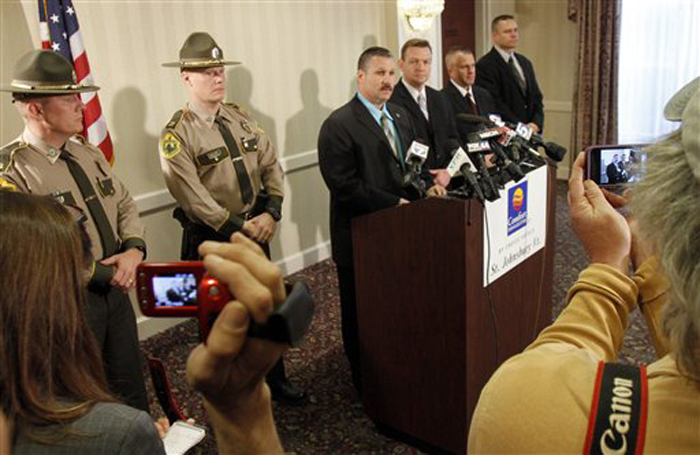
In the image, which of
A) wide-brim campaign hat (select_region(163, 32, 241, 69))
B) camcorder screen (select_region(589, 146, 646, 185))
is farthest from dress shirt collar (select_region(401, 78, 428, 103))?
camcorder screen (select_region(589, 146, 646, 185))

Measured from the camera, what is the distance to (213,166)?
2.96m

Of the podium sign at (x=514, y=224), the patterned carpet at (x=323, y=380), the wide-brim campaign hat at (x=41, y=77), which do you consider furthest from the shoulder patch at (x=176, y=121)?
the podium sign at (x=514, y=224)

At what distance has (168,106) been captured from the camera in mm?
3600

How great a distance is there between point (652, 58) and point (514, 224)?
4.54 metres

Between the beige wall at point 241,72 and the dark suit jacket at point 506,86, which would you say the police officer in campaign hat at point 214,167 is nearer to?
the beige wall at point 241,72

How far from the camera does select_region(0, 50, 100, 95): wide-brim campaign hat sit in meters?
2.20

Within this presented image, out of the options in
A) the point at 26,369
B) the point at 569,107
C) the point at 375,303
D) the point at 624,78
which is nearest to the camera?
the point at 26,369

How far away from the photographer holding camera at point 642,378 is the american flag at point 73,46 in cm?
278

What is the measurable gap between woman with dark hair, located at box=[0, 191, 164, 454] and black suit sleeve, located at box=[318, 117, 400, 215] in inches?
66.7

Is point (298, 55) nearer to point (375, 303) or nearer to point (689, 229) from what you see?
point (375, 303)

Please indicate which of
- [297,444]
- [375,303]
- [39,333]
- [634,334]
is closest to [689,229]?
[39,333]

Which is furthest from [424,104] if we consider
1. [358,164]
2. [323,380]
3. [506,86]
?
[506,86]

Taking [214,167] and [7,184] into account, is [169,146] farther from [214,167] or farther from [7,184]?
[7,184]

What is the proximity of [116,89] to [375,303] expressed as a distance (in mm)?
1938
